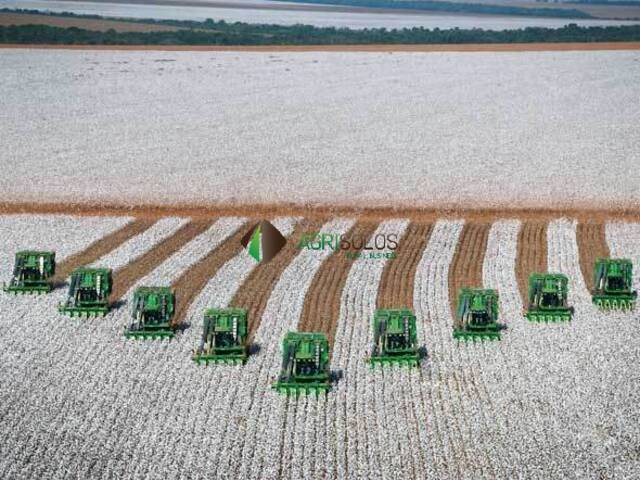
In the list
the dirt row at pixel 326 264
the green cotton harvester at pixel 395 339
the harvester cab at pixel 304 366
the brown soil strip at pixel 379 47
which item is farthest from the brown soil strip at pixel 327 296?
the brown soil strip at pixel 379 47

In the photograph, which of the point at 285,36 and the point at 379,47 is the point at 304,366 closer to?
the point at 379,47

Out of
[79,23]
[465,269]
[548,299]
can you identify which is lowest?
[548,299]

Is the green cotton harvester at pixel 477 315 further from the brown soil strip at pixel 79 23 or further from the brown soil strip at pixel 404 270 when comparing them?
the brown soil strip at pixel 79 23

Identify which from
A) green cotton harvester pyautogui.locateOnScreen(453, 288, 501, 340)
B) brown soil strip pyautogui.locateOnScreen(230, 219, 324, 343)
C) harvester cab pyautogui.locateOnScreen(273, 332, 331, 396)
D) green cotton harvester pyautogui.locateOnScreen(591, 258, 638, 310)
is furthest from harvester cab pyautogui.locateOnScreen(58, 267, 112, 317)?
green cotton harvester pyautogui.locateOnScreen(591, 258, 638, 310)

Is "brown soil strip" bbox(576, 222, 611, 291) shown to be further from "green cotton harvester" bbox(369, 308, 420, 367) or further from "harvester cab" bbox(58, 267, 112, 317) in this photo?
"harvester cab" bbox(58, 267, 112, 317)

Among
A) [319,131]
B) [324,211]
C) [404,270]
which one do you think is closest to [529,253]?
[404,270]

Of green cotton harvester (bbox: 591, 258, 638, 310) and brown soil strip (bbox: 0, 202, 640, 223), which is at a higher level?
brown soil strip (bbox: 0, 202, 640, 223)

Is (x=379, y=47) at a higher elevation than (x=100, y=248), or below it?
higher
